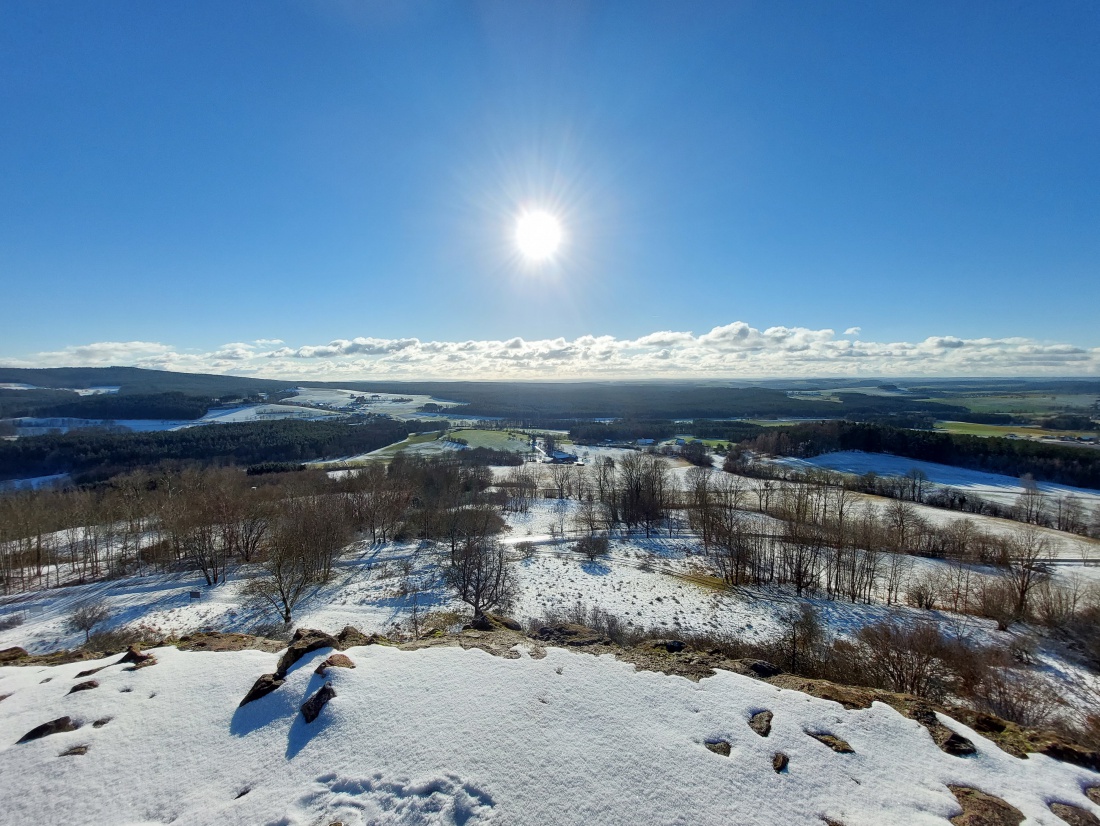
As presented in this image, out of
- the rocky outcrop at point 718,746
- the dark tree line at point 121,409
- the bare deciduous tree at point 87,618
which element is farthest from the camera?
the dark tree line at point 121,409

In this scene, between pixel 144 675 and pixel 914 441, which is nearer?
pixel 144 675

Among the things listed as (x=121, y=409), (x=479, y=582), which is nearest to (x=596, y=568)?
(x=479, y=582)

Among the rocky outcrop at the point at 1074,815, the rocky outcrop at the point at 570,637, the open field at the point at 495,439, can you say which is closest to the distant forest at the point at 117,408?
the open field at the point at 495,439

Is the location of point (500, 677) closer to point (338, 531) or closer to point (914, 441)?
point (338, 531)

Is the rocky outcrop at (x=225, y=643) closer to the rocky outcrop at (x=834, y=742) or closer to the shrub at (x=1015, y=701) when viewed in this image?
the rocky outcrop at (x=834, y=742)

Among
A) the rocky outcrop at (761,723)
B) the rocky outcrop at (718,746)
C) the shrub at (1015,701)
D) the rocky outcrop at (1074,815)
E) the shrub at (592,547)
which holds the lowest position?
the shrub at (592,547)

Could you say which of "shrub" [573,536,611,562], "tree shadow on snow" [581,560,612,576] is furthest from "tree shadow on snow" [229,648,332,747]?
"shrub" [573,536,611,562]

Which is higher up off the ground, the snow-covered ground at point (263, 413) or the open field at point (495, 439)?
the snow-covered ground at point (263, 413)

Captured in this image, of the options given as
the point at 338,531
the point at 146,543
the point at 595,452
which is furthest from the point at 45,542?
the point at 595,452

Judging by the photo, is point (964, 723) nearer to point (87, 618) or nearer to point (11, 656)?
point (11, 656)
